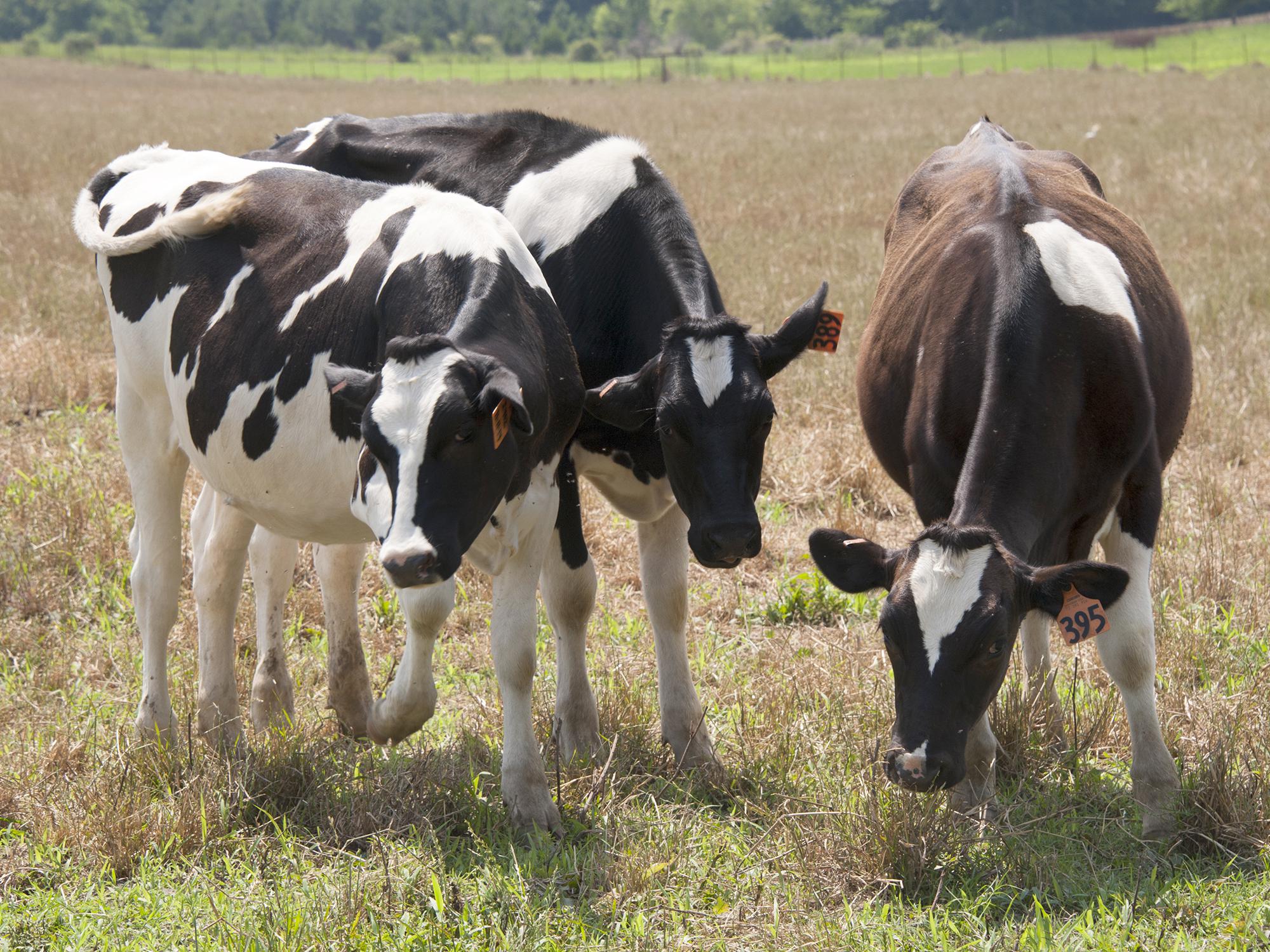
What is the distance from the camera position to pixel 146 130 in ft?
95.2

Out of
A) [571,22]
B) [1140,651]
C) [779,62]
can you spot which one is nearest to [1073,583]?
[1140,651]

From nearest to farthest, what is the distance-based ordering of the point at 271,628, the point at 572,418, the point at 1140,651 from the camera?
1. the point at 1140,651
2. the point at 572,418
3. the point at 271,628

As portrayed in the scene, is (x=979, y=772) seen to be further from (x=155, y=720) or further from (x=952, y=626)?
(x=155, y=720)

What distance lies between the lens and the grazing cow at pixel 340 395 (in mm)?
3652

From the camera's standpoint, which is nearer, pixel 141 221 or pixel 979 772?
pixel 979 772

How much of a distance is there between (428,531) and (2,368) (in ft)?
21.0

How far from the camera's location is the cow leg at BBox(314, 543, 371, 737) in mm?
5066

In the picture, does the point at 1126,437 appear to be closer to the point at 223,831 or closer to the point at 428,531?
the point at 428,531

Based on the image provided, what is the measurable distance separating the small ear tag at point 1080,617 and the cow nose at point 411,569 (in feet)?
6.12

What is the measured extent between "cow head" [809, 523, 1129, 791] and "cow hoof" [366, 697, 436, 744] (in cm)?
159

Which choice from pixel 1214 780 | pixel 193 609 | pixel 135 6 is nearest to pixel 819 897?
pixel 1214 780

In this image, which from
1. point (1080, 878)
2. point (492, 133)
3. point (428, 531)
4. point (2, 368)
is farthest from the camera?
point (2, 368)

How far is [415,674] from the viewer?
167 inches

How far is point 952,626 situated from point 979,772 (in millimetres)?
1052
